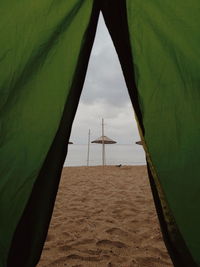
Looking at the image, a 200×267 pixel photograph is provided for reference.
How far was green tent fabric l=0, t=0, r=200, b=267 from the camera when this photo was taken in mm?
1145

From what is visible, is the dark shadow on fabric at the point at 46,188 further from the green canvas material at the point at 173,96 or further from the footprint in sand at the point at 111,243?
the footprint in sand at the point at 111,243

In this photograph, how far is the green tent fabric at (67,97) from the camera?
114 cm

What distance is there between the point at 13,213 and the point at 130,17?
113 cm

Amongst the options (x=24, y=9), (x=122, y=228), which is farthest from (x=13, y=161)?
(x=122, y=228)

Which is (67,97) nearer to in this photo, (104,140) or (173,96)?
(173,96)

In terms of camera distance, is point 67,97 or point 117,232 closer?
point 67,97

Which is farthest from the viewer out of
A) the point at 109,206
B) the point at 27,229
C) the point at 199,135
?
the point at 109,206

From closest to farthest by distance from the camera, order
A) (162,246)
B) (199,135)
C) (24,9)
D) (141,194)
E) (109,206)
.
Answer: (199,135), (24,9), (162,246), (109,206), (141,194)

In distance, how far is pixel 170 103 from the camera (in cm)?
118

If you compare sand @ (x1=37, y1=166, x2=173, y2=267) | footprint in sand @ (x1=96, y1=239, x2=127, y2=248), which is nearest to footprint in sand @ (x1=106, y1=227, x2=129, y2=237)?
sand @ (x1=37, y1=166, x2=173, y2=267)

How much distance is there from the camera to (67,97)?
4.14 feet

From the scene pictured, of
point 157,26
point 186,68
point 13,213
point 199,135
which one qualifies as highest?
point 157,26

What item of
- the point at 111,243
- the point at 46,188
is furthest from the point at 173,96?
the point at 111,243

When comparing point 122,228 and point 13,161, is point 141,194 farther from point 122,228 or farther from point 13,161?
point 13,161
